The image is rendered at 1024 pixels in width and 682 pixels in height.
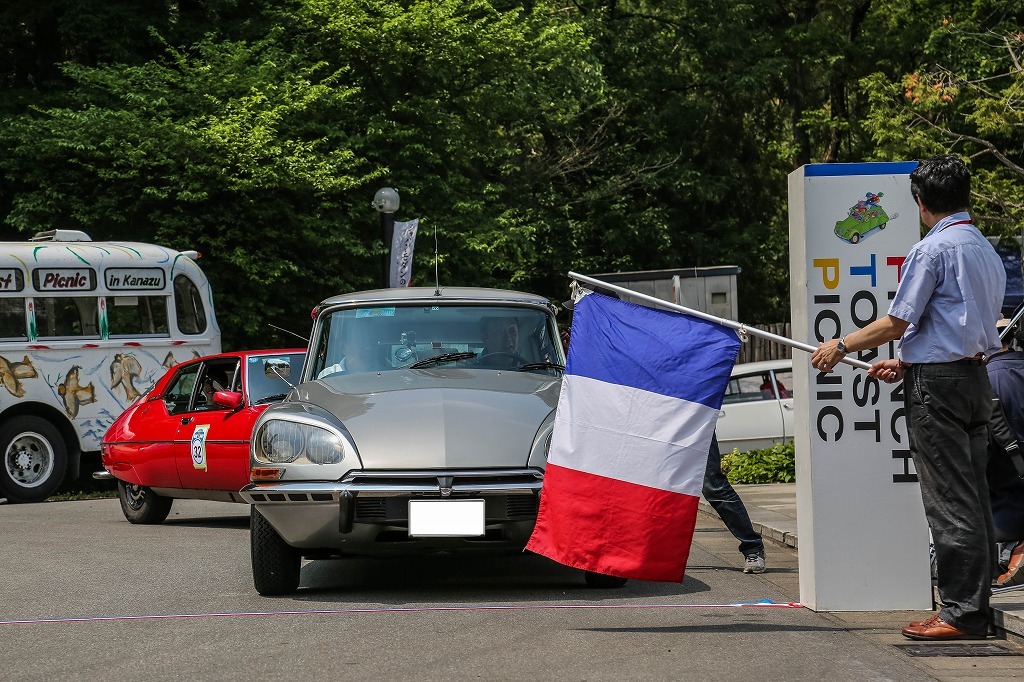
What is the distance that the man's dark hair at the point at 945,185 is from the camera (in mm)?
6164

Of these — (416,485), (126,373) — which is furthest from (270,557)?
(126,373)

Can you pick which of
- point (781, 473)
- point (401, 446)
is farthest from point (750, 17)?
point (401, 446)

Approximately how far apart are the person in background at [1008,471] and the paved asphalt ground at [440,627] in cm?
86

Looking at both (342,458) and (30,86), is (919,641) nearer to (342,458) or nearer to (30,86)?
(342,458)

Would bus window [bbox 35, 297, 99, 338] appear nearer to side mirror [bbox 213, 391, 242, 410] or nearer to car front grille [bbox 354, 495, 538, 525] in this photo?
side mirror [bbox 213, 391, 242, 410]

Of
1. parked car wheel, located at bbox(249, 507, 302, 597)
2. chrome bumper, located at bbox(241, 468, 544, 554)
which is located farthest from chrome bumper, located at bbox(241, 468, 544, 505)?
parked car wheel, located at bbox(249, 507, 302, 597)

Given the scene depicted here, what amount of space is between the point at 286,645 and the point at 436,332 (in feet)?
9.72

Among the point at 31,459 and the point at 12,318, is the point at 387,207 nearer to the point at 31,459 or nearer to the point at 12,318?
the point at 12,318

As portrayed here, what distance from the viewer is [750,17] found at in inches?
1373

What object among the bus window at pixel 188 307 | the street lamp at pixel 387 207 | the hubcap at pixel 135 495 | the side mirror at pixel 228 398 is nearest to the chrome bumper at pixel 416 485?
the side mirror at pixel 228 398

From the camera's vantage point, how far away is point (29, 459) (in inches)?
653

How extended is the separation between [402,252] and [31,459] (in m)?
5.48

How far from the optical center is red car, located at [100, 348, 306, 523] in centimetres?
1154

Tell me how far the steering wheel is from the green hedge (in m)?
7.44
